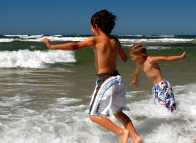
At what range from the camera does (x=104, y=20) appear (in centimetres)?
380

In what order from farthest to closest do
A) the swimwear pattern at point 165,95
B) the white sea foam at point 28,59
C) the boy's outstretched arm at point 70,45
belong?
the white sea foam at point 28,59 < the swimwear pattern at point 165,95 < the boy's outstretched arm at point 70,45

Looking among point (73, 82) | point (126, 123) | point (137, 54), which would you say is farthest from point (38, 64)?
point (126, 123)

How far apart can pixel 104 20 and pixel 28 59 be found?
13051 mm

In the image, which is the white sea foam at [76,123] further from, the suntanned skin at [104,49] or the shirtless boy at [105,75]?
the suntanned skin at [104,49]

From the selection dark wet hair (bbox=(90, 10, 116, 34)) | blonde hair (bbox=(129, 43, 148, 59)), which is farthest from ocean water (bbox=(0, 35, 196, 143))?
dark wet hair (bbox=(90, 10, 116, 34))

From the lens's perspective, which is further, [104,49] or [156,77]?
[156,77]

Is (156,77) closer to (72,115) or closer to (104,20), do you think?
(72,115)

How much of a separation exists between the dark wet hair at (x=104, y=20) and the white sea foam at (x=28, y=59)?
11633 mm

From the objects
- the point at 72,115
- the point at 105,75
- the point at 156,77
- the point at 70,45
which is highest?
the point at 70,45

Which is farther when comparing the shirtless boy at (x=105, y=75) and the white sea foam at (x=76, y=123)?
the white sea foam at (x=76, y=123)

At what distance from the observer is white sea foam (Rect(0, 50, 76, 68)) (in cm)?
1566

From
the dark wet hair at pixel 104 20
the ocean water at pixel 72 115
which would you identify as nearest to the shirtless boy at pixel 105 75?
the dark wet hair at pixel 104 20

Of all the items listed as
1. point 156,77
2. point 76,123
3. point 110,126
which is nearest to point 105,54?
point 110,126

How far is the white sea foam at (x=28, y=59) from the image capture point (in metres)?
15.7
